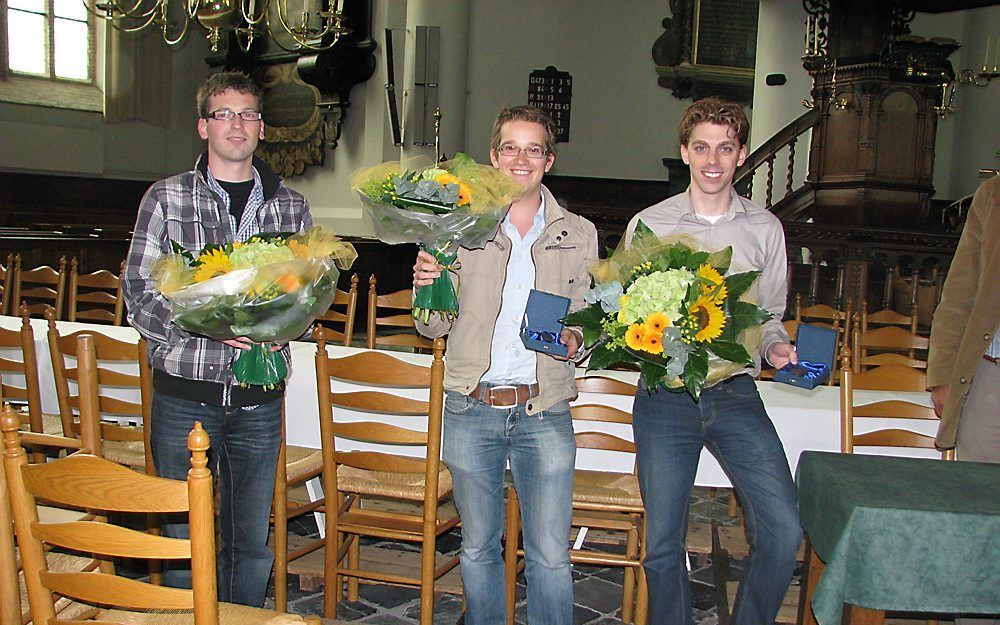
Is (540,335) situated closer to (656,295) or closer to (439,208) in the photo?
(656,295)

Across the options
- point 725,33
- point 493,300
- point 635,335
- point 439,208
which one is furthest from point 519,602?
point 725,33

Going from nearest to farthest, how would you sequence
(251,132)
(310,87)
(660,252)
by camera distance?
(660,252)
(251,132)
(310,87)

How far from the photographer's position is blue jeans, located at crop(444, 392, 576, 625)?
2.50 m

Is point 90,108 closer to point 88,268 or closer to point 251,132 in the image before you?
point 88,268

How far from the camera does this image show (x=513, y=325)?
2523mm

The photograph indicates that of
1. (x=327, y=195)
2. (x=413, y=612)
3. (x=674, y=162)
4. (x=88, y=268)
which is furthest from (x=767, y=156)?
(x=413, y=612)

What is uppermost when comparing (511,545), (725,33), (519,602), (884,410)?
(725,33)

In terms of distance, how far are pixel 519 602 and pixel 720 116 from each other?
198 centimetres

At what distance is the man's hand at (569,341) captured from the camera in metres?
2.36

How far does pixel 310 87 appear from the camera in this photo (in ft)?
38.6

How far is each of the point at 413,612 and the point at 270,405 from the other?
1212 millimetres

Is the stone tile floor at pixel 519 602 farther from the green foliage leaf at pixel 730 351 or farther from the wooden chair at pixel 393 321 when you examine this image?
the green foliage leaf at pixel 730 351

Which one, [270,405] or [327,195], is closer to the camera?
[270,405]

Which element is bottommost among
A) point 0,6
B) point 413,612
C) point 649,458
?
point 413,612
